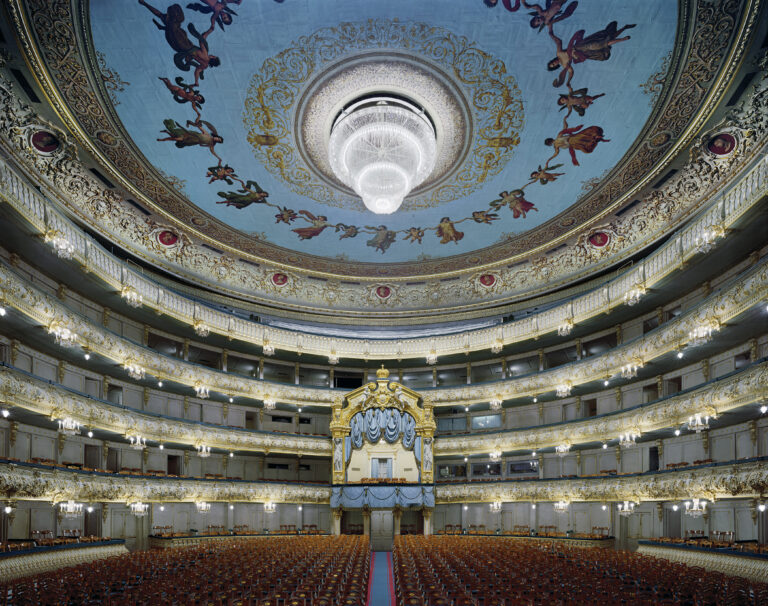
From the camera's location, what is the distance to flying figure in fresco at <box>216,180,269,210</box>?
2572 centimetres

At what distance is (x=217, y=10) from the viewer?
17266 mm

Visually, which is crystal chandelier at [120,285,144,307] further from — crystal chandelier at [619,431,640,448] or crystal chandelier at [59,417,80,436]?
crystal chandelier at [619,431,640,448]

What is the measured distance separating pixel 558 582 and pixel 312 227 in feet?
70.7

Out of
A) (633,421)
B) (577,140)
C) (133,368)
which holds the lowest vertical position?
(633,421)

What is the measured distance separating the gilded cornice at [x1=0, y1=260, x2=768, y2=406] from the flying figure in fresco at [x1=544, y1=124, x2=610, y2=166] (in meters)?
7.31

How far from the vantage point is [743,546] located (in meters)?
17.2

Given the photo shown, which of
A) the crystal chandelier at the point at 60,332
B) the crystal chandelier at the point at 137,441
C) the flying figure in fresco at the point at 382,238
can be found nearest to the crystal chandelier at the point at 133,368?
the crystal chandelier at the point at 137,441

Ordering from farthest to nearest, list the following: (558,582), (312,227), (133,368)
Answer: (312,227), (133,368), (558,582)

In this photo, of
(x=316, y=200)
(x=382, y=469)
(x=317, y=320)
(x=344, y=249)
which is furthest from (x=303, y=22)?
(x=382, y=469)

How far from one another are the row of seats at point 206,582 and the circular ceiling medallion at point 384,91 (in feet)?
49.5

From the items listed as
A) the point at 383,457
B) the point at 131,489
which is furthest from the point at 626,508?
the point at 131,489

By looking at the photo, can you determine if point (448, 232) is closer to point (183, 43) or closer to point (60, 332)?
point (183, 43)

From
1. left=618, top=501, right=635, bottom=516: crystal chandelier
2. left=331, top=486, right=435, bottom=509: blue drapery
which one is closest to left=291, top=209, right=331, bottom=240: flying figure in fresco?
left=331, top=486, right=435, bottom=509: blue drapery

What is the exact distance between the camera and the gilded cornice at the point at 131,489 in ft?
56.7
